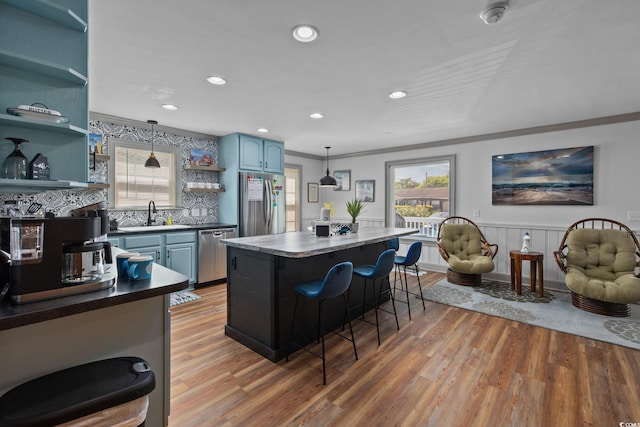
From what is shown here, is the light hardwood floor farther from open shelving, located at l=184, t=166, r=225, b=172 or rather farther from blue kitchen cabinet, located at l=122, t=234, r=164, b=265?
open shelving, located at l=184, t=166, r=225, b=172

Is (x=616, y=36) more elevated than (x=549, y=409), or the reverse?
(x=616, y=36)

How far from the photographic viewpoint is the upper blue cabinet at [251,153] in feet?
16.2

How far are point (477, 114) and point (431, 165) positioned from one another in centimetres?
190

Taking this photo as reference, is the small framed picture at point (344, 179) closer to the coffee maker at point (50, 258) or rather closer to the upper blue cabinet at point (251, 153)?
the upper blue cabinet at point (251, 153)

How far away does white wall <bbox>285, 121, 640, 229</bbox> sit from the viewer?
3.93 metres

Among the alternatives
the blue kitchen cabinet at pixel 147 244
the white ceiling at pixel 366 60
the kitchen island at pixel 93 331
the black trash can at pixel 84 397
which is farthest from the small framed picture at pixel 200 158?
the black trash can at pixel 84 397

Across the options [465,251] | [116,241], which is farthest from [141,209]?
[465,251]

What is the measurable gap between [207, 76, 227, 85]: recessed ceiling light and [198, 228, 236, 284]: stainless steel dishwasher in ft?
7.63

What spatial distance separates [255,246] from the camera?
2496 millimetres

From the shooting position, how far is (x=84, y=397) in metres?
1.03

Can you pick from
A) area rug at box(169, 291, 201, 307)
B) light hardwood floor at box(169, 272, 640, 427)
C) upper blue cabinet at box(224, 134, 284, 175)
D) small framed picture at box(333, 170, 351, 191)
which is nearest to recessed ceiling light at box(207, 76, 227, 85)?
upper blue cabinet at box(224, 134, 284, 175)

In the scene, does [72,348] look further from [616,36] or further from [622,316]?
[622,316]

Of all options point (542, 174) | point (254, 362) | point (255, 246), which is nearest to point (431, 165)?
point (542, 174)

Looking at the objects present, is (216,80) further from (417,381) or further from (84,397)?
(417,381)
